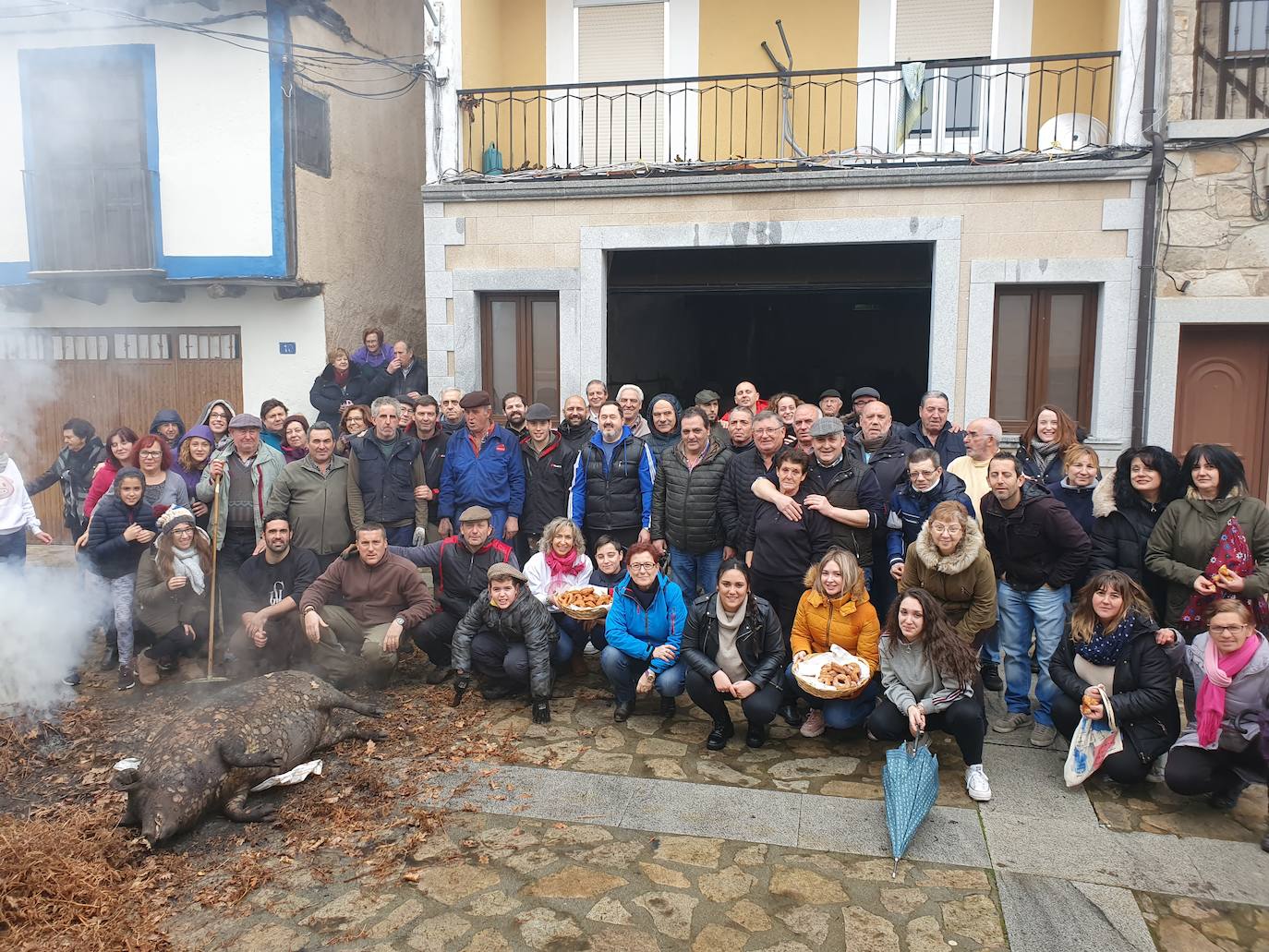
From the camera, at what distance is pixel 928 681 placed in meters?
5.52

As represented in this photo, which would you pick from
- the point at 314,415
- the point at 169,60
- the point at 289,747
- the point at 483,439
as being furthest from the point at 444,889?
the point at 169,60

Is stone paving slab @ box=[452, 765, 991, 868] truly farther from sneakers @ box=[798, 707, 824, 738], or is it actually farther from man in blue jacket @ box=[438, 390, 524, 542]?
man in blue jacket @ box=[438, 390, 524, 542]

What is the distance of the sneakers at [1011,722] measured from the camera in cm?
618

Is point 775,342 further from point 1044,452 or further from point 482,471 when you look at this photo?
point 1044,452

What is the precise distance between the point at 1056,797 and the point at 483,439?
485cm

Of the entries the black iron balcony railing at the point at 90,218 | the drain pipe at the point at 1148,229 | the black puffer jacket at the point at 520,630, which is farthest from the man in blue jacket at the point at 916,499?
the black iron balcony railing at the point at 90,218

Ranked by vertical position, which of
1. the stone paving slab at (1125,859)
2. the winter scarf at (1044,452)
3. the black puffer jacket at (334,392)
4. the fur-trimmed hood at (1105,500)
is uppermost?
the black puffer jacket at (334,392)

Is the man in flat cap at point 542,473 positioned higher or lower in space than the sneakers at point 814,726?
higher

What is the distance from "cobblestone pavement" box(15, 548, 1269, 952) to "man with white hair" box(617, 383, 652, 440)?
2.67 metres

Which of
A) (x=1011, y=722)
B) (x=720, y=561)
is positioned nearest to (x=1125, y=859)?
(x=1011, y=722)

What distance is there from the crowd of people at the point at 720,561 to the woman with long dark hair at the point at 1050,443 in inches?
0.8

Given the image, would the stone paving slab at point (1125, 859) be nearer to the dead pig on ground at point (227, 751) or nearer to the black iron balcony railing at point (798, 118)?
the dead pig on ground at point (227, 751)

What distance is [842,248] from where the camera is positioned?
11.5 meters

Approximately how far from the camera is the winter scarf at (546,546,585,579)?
7031 millimetres
